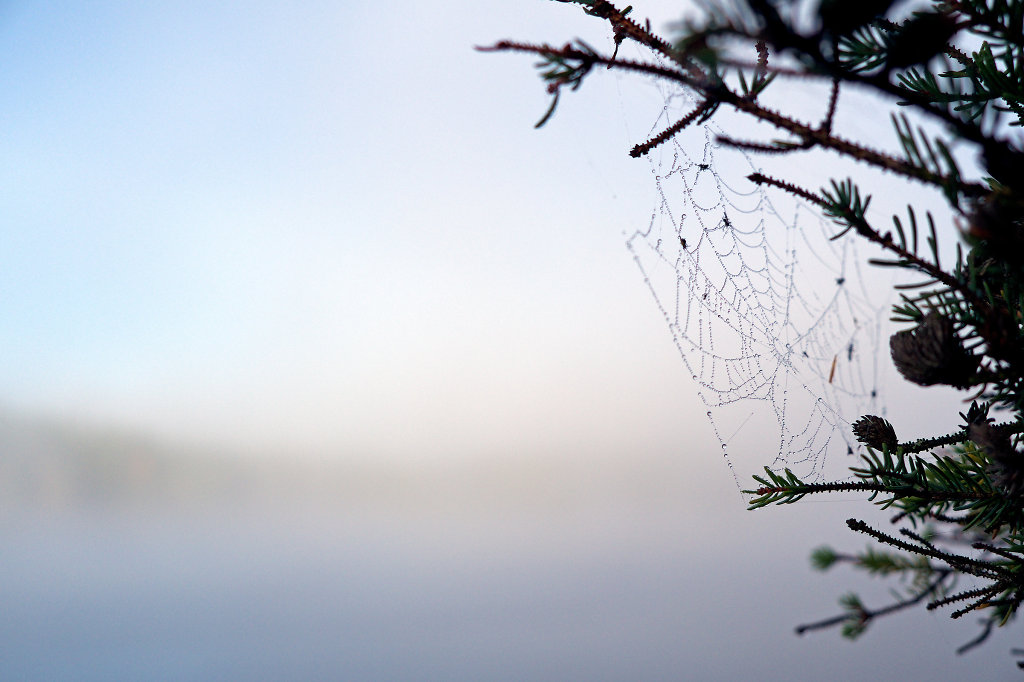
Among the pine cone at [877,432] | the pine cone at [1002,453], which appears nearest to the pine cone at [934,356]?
the pine cone at [1002,453]

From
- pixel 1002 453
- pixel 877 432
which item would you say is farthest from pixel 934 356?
pixel 877 432

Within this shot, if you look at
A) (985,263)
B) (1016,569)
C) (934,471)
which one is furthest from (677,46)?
(1016,569)

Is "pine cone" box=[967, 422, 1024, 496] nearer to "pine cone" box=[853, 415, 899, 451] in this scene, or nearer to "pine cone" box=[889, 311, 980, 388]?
"pine cone" box=[889, 311, 980, 388]

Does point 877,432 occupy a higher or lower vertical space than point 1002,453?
higher

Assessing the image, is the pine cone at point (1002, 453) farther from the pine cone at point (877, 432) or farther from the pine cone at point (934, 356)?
the pine cone at point (877, 432)

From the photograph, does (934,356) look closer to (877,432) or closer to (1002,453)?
(1002,453)

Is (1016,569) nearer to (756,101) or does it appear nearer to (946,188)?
(946,188)
